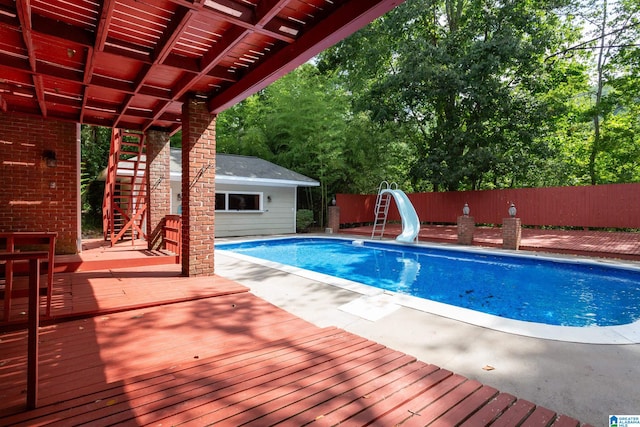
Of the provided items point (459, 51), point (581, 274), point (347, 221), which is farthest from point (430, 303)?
point (459, 51)

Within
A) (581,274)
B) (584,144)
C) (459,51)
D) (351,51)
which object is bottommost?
(581,274)

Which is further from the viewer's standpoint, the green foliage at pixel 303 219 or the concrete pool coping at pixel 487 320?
the green foliage at pixel 303 219

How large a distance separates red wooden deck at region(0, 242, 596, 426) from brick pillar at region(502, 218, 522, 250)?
8.30 meters

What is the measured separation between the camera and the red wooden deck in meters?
1.68

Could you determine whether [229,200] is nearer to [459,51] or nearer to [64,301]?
[64,301]

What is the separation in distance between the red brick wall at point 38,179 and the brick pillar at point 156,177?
1.29 m

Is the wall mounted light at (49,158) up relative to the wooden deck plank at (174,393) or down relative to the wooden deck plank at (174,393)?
up

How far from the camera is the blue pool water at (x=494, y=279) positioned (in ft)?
15.8

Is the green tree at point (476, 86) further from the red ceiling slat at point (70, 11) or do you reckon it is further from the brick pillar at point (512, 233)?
the red ceiling slat at point (70, 11)

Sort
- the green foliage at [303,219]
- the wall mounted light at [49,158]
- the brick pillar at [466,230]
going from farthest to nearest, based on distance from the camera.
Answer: the green foliage at [303,219] < the brick pillar at [466,230] < the wall mounted light at [49,158]

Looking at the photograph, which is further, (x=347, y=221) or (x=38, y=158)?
(x=347, y=221)

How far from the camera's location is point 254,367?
7.19 ft

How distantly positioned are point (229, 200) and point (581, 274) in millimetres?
10655

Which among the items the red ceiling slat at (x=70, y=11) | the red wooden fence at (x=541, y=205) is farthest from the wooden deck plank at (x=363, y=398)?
the red wooden fence at (x=541, y=205)
